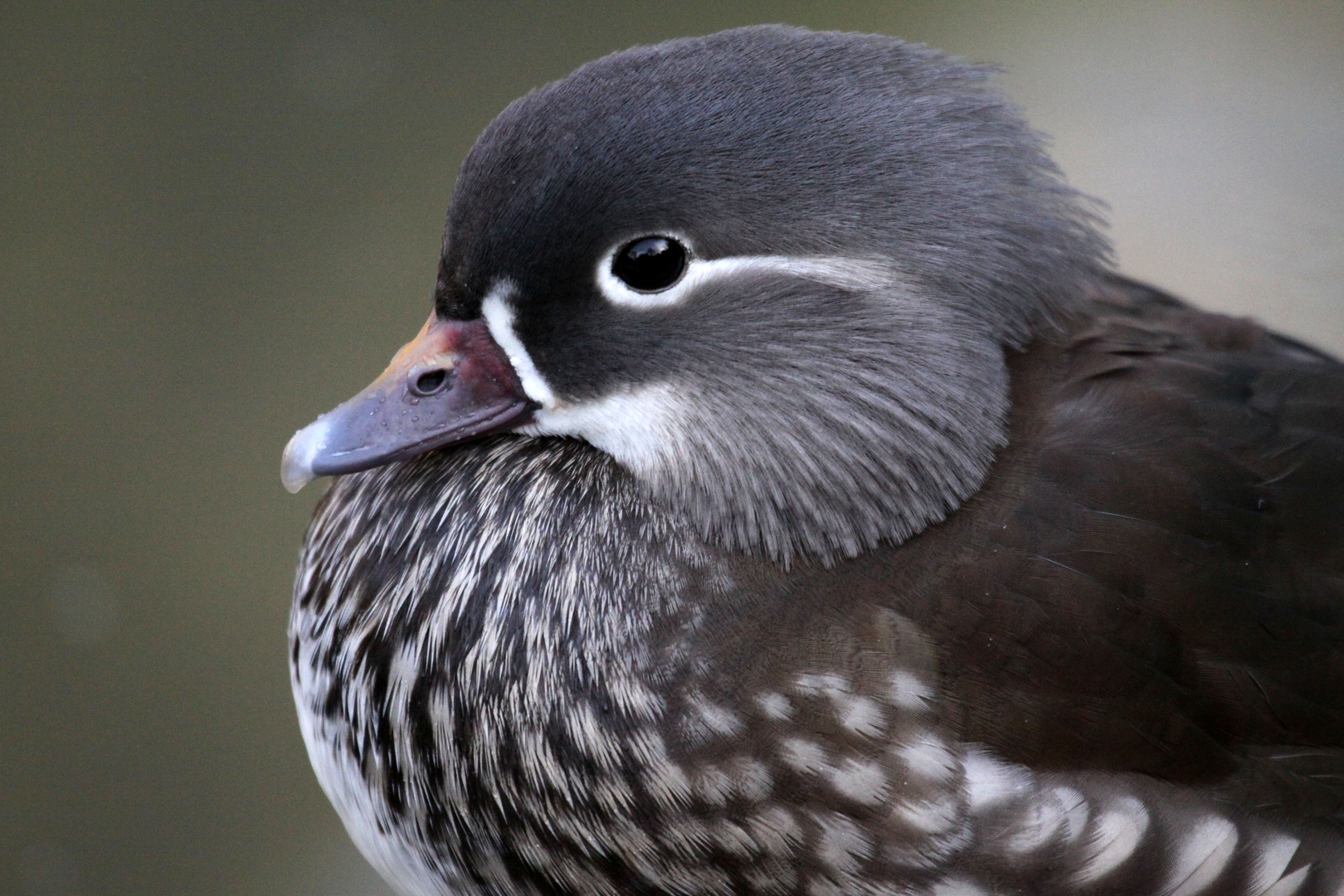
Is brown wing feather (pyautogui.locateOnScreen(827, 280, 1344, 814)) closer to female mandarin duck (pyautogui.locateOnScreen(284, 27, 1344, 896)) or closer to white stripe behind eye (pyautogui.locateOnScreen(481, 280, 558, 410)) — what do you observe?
female mandarin duck (pyautogui.locateOnScreen(284, 27, 1344, 896))

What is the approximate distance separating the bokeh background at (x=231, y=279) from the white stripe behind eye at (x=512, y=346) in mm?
1440

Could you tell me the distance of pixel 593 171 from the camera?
40.4 inches

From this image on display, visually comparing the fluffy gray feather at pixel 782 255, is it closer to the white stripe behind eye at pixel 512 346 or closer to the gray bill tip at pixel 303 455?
the white stripe behind eye at pixel 512 346

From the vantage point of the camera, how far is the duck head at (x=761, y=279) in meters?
1.04

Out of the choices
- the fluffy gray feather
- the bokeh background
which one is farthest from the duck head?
the bokeh background

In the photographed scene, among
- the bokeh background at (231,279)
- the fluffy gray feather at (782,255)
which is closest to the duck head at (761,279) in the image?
the fluffy gray feather at (782,255)

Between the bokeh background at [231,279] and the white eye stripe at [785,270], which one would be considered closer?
the white eye stripe at [785,270]

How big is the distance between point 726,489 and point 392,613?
0.32 m

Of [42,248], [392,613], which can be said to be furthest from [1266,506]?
[42,248]

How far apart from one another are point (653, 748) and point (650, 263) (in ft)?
1.23

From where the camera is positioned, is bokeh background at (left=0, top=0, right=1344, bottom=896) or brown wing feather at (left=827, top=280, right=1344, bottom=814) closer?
brown wing feather at (left=827, top=280, right=1344, bottom=814)

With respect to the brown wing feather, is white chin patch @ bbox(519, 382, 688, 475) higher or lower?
higher

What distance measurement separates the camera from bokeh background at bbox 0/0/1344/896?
241 centimetres

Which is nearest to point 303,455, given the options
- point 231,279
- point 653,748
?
point 653,748
